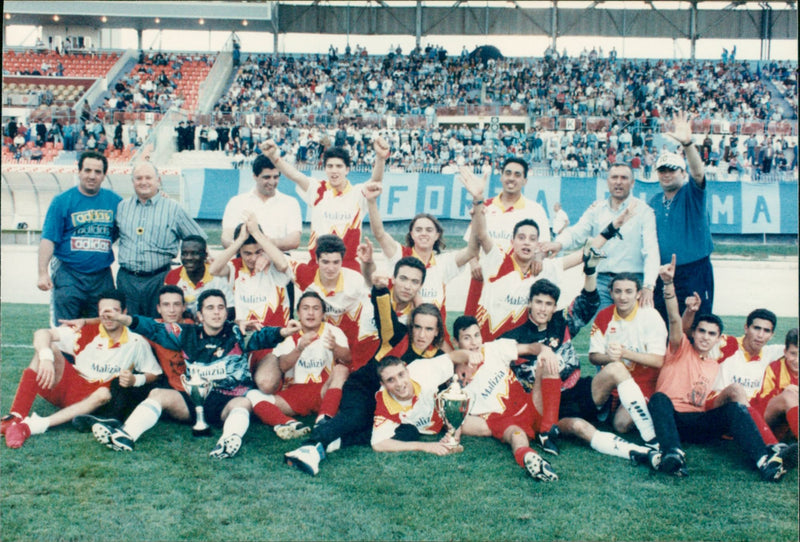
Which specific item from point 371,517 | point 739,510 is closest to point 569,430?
point 739,510

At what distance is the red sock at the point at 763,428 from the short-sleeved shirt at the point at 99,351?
4.46 meters

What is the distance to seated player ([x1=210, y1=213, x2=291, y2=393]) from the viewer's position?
5.42 metres

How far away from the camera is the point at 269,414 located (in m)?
5.10

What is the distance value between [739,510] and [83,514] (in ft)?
12.1

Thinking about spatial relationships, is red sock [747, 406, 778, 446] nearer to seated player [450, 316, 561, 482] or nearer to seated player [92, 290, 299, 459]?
seated player [450, 316, 561, 482]

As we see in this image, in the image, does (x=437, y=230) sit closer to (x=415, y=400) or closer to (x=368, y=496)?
(x=415, y=400)

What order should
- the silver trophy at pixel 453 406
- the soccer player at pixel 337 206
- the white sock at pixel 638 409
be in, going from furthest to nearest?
the soccer player at pixel 337 206 → the white sock at pixel 638 409 → the silver trophy at pixel 453 406

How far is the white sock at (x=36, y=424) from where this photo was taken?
16.0ft

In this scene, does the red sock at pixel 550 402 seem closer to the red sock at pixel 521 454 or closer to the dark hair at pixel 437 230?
the red sock at pixel 521 454

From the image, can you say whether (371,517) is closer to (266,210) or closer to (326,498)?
(326,498)

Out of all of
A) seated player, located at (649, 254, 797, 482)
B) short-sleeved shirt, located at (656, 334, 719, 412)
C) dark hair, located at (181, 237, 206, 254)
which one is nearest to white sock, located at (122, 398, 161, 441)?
dark hair, located at (181, 237, 206, 254)

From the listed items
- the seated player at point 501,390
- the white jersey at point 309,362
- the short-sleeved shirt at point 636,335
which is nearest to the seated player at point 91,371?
the white jersey at point 309,362

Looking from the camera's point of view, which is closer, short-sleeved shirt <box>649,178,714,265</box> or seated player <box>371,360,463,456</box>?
seated player <box>371,360,463,456</box>

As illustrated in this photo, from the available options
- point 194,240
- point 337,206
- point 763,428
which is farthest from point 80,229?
point 763,428
